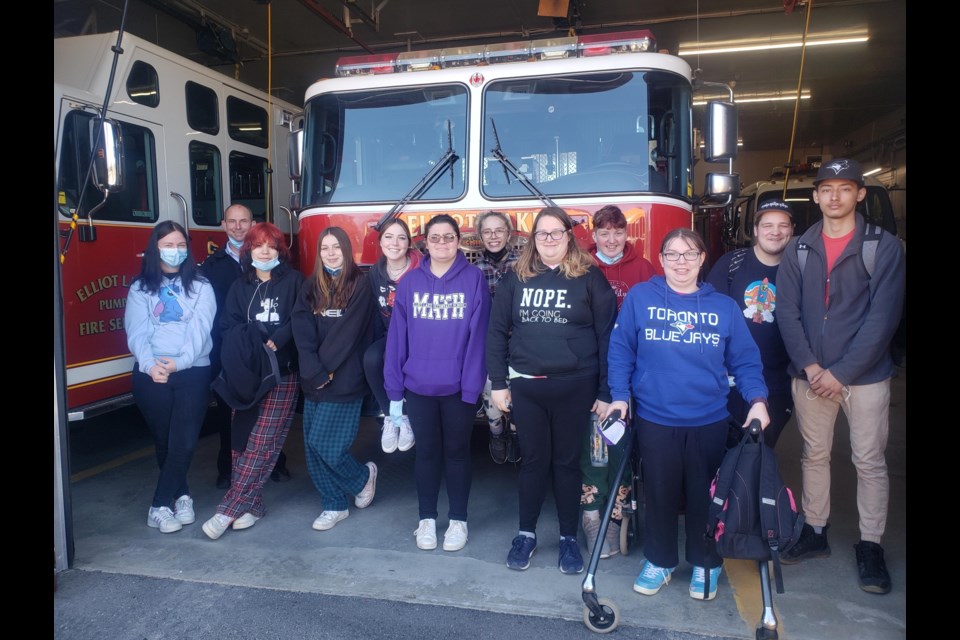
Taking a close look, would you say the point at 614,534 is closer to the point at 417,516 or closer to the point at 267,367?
the point at 417,516

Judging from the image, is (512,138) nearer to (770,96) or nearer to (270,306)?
(270,306)

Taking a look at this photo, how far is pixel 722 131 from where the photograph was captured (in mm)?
4477

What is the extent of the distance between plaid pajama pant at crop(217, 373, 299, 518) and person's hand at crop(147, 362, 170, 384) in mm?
573

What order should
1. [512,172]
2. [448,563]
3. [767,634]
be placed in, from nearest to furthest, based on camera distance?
[767,634]
[448,563]
[512,172]

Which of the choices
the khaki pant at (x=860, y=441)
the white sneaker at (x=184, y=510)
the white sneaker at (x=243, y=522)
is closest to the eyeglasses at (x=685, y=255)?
the khaki pant at (x=860, y=441)

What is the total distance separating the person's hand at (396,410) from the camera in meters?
3.94

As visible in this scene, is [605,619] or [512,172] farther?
[512,172]

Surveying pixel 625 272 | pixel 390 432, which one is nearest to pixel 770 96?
pixel 625 272

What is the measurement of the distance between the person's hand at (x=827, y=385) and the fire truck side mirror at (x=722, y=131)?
5.24ft

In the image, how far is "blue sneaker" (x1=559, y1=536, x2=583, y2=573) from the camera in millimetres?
3664

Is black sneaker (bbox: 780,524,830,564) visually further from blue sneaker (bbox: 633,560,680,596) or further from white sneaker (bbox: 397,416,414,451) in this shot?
white sneaker (bbox: 397,416,414,451)

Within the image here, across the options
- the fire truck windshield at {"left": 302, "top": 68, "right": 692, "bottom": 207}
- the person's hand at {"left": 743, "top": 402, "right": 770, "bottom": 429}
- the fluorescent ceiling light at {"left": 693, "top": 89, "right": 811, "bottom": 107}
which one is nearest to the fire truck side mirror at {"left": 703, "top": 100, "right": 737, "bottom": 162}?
the fire truck windshield at {"left": 302, "top": 68, "right": 692, "bottom": 207}

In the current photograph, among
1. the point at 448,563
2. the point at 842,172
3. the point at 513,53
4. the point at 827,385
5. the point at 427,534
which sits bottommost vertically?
the point at 448,563

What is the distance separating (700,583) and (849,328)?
4.75ft
